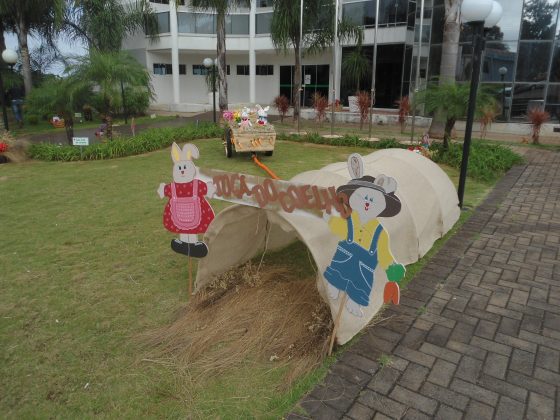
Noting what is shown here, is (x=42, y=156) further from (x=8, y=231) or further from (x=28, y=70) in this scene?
(x=28, y=70)

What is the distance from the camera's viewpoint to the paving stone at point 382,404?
3.10 m

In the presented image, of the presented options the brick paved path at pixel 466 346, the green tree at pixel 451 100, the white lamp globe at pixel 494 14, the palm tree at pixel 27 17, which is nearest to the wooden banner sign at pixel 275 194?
the brick paved path at pixel 466 346

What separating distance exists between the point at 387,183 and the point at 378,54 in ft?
70.9

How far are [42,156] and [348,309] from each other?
1168 centimetres

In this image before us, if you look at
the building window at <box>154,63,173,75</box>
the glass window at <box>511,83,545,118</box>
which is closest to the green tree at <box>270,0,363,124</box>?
the glass window at <box>511,83,545,118</box>

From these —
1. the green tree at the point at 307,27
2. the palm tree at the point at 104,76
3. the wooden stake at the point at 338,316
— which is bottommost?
the wooden stake at the point at 338,316

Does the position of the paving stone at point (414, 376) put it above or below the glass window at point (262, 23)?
below

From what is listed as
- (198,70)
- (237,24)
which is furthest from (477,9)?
(198,70)

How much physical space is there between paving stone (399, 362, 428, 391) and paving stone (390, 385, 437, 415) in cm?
7

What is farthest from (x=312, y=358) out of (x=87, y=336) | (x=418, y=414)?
(x=87, y=336)

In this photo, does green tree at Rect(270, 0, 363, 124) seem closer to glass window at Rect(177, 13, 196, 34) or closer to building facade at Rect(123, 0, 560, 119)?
building facade at Rect(123, 0, 560, 119)

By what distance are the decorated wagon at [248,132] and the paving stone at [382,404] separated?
9.11 m

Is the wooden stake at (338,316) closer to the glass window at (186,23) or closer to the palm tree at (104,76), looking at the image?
the palm tree at (104,76)

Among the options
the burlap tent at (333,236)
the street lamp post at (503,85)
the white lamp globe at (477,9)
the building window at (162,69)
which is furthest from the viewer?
the building window at (162,69)
